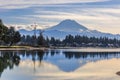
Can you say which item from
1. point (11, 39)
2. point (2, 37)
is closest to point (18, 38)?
point (11, 39)

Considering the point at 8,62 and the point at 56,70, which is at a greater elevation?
the point at 56,70

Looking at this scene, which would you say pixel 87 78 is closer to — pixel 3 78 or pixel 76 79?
pixel 76 79

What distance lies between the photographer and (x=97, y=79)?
37406 millimetres

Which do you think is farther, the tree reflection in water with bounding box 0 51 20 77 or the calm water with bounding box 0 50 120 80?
the tree reflection in water with bounding box 0 51 20 77

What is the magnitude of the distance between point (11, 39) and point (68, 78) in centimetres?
12514

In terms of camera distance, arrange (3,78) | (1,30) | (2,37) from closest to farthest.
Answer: (3,78) < (1,30) < (2,37)

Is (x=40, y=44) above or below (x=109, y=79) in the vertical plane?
below

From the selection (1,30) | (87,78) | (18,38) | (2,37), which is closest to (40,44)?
(18,38)

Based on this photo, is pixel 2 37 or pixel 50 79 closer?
pixel 50 79

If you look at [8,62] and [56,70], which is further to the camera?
[8,62]

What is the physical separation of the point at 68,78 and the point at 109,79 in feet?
12.3

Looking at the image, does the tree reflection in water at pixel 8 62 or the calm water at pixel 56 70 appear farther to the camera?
the tree reflection in water at pixel 8 62

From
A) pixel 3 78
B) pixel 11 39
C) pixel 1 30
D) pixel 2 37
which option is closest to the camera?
pixel 3 78

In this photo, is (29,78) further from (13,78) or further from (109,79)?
(109,79)
